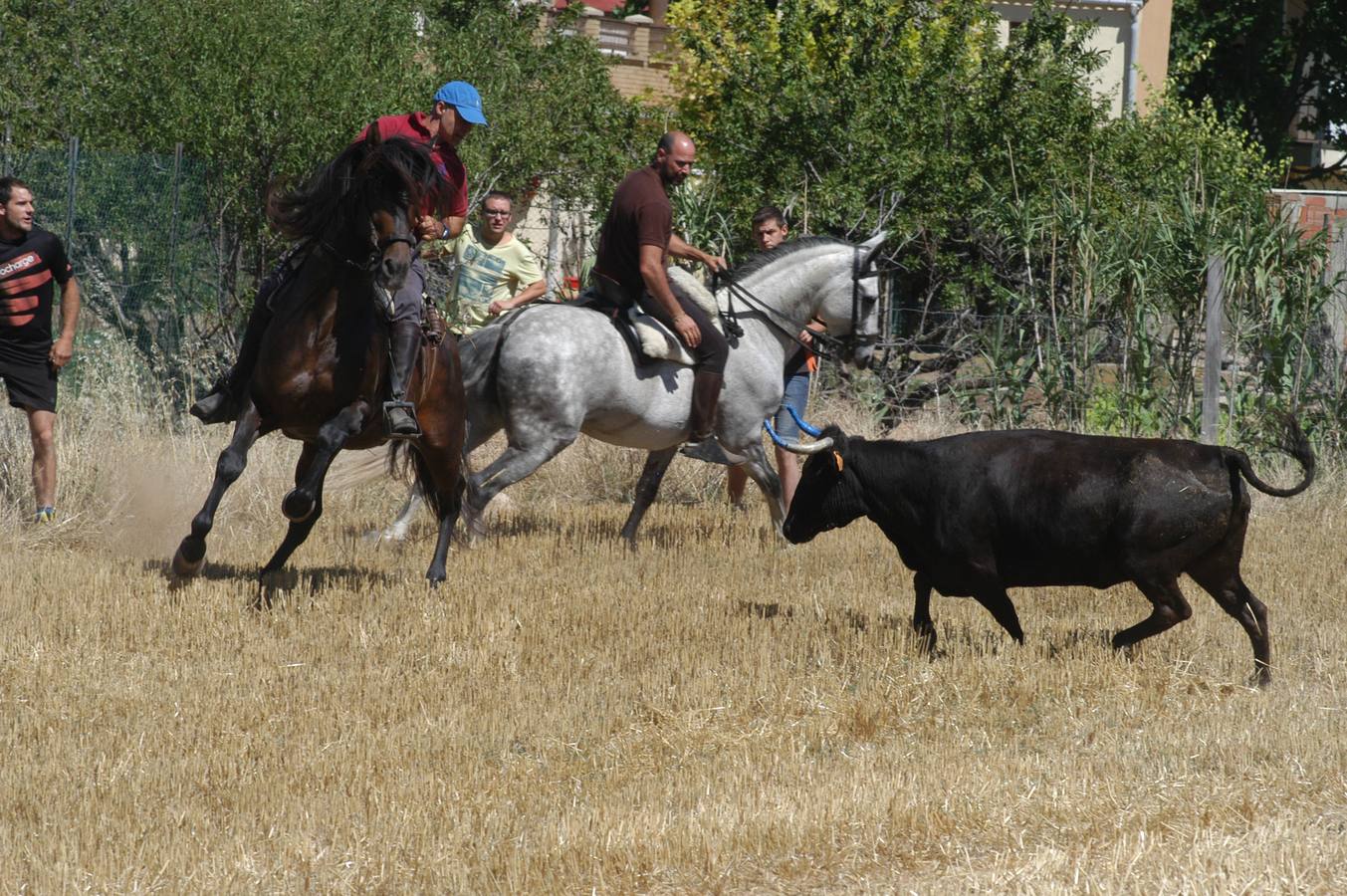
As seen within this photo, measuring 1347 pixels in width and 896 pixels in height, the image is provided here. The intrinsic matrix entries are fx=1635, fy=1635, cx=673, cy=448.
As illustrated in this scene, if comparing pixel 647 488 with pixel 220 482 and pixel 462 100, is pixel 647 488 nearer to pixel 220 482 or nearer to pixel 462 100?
pixel 462 100

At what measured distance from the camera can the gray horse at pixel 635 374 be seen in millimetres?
9875

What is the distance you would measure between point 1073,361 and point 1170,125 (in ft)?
35.9

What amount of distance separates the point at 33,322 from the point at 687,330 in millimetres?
3910

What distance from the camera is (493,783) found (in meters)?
5.55

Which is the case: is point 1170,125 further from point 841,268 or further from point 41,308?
point 41,308

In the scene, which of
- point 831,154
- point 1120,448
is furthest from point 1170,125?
point 1120,448

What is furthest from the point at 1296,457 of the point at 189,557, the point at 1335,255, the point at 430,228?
the point at 1335,255

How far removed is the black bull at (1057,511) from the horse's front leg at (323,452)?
230 centimetres

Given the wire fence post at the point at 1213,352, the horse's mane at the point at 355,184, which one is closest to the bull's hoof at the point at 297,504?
the horse's mane at the point at 355,184

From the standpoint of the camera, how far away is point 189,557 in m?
8.23

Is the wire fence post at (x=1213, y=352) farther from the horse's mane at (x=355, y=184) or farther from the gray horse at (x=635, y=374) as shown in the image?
the horse's mane at (x=355, y=184)

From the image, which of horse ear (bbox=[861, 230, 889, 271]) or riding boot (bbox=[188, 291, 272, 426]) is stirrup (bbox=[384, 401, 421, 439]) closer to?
riding boot (bbox=[188, 291, 272, 426])

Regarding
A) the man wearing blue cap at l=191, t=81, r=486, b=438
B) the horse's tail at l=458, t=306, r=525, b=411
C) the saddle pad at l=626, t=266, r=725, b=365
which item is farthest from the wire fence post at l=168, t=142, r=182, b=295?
the man wearing blue cap at l=191, t=81, r=486, b=438

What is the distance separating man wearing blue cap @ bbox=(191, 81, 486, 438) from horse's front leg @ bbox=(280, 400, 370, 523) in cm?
21
